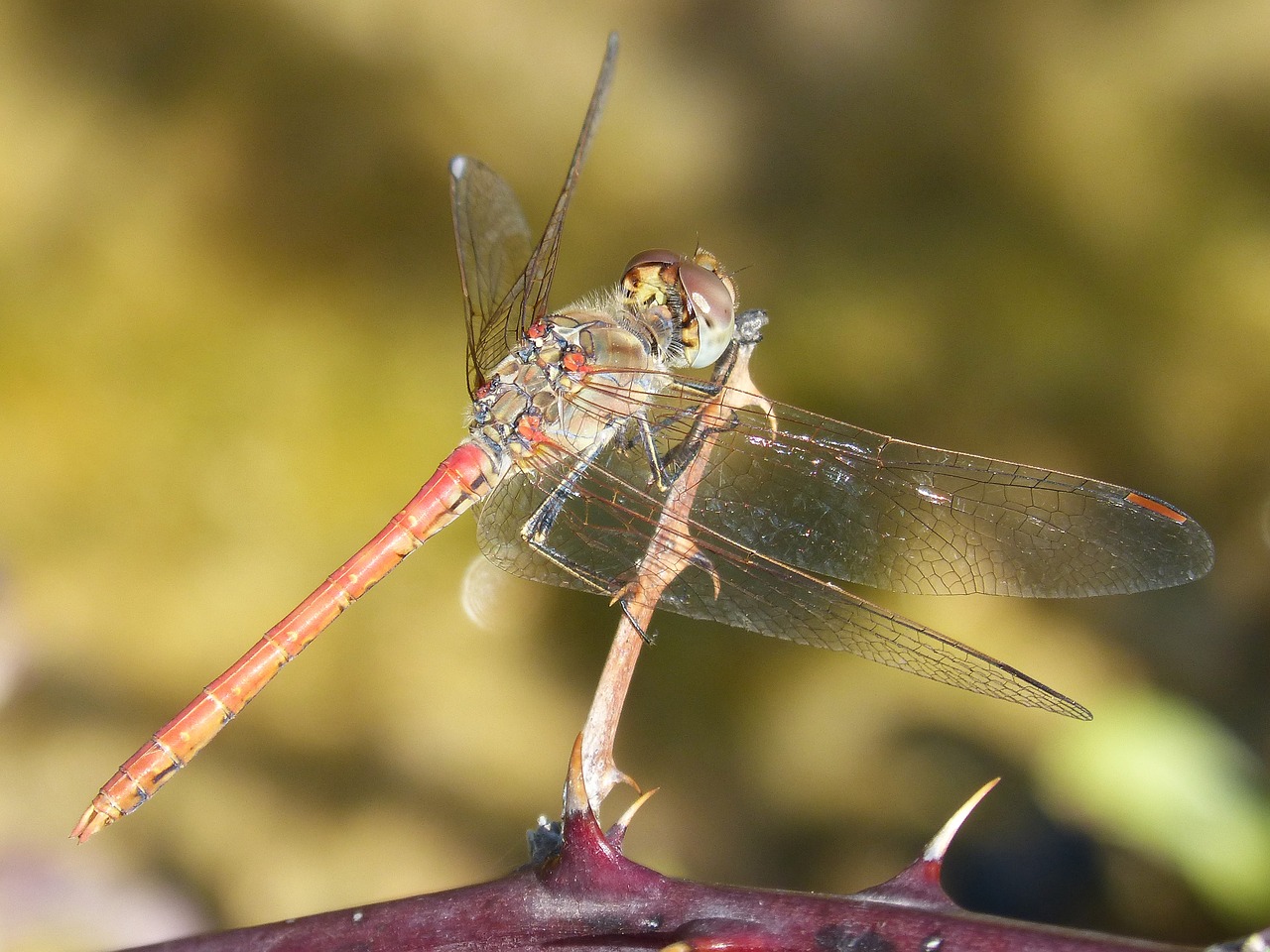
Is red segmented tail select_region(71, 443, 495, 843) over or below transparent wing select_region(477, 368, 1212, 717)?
below

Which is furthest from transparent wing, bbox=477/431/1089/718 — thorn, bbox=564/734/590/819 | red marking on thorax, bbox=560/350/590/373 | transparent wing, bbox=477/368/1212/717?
thorn, bbox=564/734/590/819

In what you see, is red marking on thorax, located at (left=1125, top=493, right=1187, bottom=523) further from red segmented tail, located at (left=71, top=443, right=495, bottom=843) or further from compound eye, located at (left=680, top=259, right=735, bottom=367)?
red segmented tail, located at (left=71, top=443, right=495, bottom=843)

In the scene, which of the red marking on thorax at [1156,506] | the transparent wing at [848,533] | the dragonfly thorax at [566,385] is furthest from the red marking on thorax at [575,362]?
the red marking on thorax at [1156,506]

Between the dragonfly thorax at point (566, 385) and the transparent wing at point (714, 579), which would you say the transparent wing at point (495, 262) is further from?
the transparent wing at point (714, 579)

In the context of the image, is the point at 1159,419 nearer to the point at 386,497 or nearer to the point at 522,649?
the point at 522,649

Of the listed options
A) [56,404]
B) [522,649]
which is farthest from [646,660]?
[56,404]

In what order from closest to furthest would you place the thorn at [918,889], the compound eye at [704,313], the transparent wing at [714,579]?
the thorn at [918,889]
the transparent wing at [714,579]
the compound eye at [704,313]

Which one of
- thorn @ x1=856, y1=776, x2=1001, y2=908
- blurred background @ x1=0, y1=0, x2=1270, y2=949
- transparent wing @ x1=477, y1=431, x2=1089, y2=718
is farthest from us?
blurred background @ x1=0, y1=0, x2=1270, y2=949
